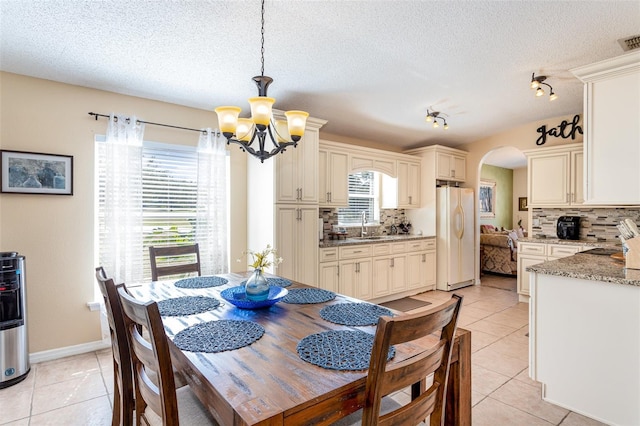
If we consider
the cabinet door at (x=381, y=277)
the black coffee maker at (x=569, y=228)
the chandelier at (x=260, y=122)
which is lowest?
the cabinet door at (x=381, y=277)

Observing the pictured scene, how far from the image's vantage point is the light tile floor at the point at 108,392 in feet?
6.86

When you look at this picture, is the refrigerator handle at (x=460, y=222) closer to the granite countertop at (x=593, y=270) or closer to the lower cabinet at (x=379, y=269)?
the lower cabinet at (x=379, y=269)

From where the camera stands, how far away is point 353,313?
1699 millimetres

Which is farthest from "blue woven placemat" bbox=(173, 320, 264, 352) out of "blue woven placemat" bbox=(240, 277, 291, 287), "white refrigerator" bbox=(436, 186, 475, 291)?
"white refrigerator" bbox=(436, 186, 475, 291)

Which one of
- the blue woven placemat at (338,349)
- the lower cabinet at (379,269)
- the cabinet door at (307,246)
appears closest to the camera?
the blue woven placemat at (338,349)

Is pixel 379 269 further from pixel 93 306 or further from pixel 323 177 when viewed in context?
pixel 93 306

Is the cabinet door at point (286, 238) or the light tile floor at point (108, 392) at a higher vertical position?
the cabinet door at point (286, 238)

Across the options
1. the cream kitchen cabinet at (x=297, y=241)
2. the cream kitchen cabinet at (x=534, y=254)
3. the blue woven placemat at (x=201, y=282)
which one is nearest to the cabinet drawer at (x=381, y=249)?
the cream kitchen cabinet at (x=297, y=241)

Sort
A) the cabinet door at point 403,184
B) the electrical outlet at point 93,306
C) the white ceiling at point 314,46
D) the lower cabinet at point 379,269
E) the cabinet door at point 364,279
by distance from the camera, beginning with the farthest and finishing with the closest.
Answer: the cabinet door at point 403,184 < the cabinet door at point 364,279 < the lower cabinet at point 379,269 < the electrical outlet at point 93,306 < the white ceiling at point 314,46

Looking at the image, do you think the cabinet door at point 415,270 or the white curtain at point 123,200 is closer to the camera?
the white curtain at point 123,200

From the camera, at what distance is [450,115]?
4.46m

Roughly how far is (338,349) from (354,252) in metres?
3.04

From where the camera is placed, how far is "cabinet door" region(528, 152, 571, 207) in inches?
175

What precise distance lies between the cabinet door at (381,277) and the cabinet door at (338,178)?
97 centimetres
